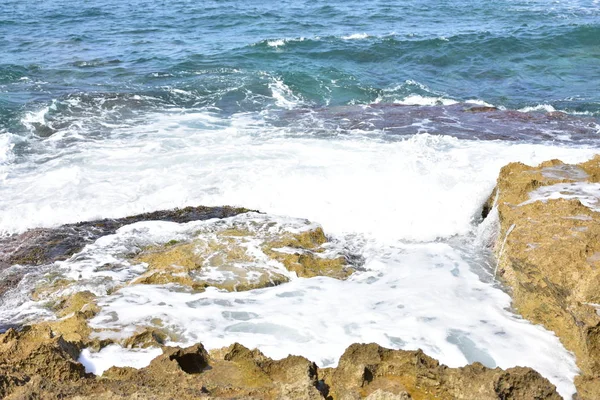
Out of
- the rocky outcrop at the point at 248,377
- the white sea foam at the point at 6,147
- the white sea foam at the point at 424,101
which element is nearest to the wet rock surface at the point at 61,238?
the rocky outcrop at the point at 248,377

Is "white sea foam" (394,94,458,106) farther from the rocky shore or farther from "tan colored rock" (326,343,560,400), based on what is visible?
"tan colored rock" (326,343,560,400)

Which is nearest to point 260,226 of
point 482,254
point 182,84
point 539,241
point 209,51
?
point 482,254

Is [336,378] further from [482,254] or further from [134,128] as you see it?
[134,128]

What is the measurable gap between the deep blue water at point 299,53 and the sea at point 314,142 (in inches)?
4.0

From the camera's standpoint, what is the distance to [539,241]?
6004 millimetres

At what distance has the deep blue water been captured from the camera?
49.9 ft

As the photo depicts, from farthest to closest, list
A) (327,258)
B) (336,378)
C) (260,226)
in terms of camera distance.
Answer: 1. (260,226)
2. (327,258)
3. (336,378)

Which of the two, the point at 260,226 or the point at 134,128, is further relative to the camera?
the point at 134,128

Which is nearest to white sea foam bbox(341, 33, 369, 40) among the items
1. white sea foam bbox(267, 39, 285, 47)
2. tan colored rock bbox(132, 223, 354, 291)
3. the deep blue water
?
the deep blue water

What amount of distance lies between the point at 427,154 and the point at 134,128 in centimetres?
593

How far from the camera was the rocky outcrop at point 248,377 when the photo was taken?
3844 millimetres

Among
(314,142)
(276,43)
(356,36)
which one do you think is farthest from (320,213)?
(356,36)

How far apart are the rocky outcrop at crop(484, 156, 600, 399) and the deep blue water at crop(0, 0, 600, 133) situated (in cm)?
793

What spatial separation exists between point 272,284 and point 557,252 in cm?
279
